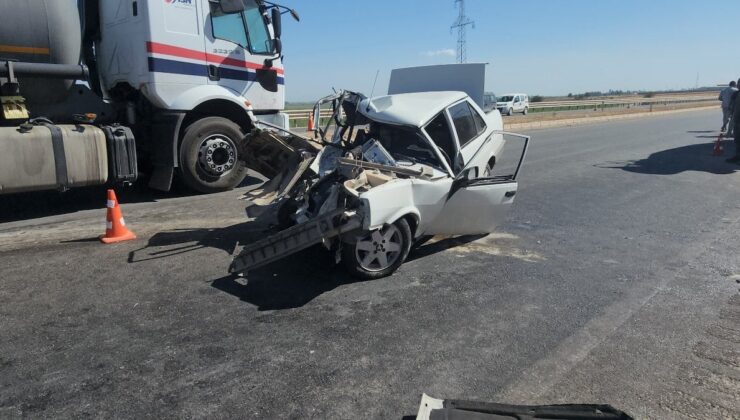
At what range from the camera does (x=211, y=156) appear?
862 centimetres

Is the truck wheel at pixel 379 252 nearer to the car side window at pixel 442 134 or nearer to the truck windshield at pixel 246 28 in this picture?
the car side window at pixel 442 134

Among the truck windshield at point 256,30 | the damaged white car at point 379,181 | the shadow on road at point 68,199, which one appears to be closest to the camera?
the damaged white car at point 379,181

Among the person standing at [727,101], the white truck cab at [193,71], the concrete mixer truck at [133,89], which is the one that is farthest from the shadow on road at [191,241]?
the person standing at [727,101]

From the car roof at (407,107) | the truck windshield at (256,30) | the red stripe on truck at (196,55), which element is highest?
the truck windshield at (256,30)

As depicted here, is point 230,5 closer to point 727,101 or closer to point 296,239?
point 296,239

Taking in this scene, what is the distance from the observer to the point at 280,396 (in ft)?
9.92

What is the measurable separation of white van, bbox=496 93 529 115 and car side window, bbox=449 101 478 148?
36723mm

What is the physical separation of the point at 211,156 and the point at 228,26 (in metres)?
2.22

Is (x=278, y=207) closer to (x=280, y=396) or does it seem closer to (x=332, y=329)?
(x=332, y=329)

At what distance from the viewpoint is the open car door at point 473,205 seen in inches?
213

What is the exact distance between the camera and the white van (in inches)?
1639

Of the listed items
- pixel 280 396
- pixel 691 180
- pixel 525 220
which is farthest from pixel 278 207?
pixel 691 180

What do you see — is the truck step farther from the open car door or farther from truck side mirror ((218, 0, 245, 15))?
truck side mirror ((218, 0, 245, 15))

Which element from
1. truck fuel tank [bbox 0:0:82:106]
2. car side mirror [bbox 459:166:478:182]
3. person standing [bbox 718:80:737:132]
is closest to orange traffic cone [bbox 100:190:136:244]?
truck fuel tank [bbox 0:0:82:106]
